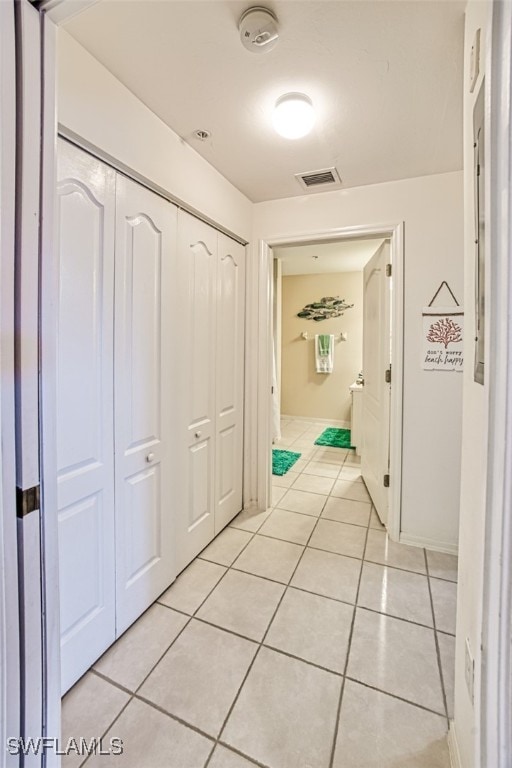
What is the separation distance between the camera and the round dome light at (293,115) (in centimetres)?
147

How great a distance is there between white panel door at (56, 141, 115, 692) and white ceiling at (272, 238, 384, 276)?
2684 mm

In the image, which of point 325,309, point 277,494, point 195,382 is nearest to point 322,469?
point 277,494

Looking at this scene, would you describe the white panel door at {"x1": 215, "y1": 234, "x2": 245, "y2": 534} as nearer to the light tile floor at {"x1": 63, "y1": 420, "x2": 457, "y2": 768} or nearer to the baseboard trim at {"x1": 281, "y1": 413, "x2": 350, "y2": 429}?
the light tile floor at {"x1": 63, "y1": 420, "x2": 457, "y2": 768}

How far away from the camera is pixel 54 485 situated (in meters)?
0.85

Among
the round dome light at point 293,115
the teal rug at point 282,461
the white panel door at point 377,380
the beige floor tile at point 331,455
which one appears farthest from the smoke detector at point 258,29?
the beige floor tile at point 331,455

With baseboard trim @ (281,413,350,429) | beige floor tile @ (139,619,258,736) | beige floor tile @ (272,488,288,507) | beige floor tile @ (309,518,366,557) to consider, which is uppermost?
baseboard trim @ (281,413,350,429)

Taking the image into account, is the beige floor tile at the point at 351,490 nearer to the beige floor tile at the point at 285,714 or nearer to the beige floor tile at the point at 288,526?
the beige floor tile at the point at 288,526

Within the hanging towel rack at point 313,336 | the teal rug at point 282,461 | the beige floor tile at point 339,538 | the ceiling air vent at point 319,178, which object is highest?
the ceiling air vent at point 319,178

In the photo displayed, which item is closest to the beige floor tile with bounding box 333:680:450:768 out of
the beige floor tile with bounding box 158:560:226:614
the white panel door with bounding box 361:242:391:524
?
the beige floor tile with bounding box 158:560:226:614

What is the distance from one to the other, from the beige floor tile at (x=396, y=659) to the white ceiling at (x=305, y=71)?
2407mm

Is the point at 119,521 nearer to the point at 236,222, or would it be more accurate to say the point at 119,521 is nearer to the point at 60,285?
the point at 60,285

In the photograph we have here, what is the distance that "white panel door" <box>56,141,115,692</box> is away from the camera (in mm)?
1210

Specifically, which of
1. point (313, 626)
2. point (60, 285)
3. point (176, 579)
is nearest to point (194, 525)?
point (176, 579)

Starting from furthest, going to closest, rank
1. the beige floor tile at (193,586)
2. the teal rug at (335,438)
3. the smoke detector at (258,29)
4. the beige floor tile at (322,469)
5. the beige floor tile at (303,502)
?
the teal rug at (335,438) < the beige floor tile at (322,469) < the beige floor tile at (303,502) < the beige floor tile at (193,586) < the smoke detector at (258,29)
